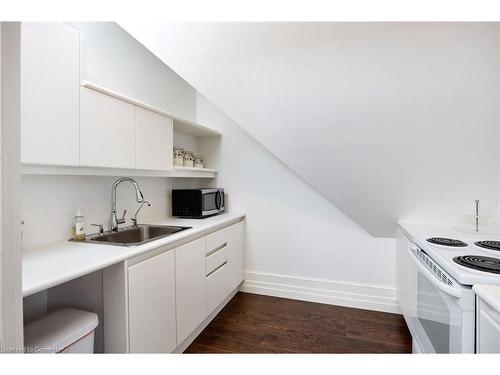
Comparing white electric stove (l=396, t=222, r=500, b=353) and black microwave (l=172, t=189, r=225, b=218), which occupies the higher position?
black microwave (l=172, t=189, r=225, b=218)

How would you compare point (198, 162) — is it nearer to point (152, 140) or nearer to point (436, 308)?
point (152, 140)

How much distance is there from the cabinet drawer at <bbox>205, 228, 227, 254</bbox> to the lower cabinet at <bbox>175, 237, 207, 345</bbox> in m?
0.08

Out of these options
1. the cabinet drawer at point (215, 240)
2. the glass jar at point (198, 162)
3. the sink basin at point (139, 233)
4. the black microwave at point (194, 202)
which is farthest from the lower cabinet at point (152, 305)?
the glass jar at point (198, 162)

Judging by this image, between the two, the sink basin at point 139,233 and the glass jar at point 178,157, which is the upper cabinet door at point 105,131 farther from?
the glass jar at point 178,157

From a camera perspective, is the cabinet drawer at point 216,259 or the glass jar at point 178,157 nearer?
the cabinet drawer at point 216,259

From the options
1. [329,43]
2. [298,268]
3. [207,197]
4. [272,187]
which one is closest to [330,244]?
[298,268]

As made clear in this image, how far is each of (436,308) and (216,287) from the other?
154cm

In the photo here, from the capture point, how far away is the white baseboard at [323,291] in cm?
239

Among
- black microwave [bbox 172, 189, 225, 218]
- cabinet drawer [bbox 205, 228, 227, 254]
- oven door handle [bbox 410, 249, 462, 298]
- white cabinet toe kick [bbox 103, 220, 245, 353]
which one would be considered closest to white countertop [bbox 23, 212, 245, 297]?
white cabinet toe kick [bbox 103, 220, 245, 353]

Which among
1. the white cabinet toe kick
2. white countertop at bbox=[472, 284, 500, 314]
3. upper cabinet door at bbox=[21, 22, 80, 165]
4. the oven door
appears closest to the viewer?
white countertop at bbox=[472, 284, 500, 314]

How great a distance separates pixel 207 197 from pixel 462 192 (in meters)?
2.11

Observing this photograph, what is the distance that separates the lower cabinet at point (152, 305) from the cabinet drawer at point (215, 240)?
45 centimetres

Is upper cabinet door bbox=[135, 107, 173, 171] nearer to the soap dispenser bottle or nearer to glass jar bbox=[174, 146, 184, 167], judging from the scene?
glass jar bbox=[174, 146, 184, 167]

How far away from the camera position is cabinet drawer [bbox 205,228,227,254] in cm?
200
